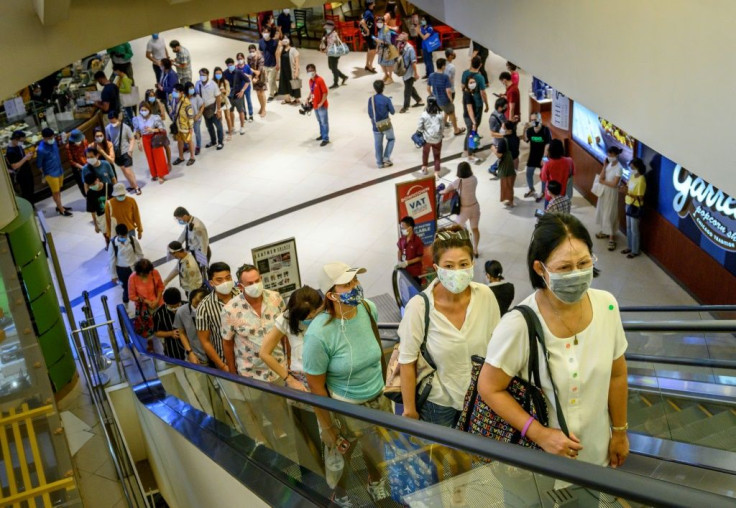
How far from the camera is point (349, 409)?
3.45 m

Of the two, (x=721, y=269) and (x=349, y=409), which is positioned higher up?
(x=349, y=409)

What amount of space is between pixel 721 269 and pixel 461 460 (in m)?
7.72

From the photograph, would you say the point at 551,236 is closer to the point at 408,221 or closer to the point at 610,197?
the point at 408,221

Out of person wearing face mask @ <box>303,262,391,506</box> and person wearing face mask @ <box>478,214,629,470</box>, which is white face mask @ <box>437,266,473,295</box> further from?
person wearing face mask @ <box>478,214,629,470</box>

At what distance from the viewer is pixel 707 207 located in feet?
32.0

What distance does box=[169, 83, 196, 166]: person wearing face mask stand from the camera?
16.1 metres

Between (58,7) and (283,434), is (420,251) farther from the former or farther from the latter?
(283,434)

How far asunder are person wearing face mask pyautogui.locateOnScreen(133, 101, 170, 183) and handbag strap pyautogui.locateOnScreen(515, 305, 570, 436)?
1340 centimetres

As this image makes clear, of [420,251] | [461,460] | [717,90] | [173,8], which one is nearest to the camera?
[461,460]

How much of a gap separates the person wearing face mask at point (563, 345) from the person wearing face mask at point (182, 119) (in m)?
13.8

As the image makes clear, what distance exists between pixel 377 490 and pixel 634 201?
8235mm

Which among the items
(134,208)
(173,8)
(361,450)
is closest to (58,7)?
(173,8)

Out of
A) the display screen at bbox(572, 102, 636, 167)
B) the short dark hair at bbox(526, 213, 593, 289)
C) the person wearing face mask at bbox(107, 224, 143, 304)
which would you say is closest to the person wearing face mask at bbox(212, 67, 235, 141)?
the person wearing face mask at bbox(107, 224, 143, 304)

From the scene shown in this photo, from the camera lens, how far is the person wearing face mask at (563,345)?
3084mm
